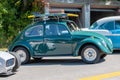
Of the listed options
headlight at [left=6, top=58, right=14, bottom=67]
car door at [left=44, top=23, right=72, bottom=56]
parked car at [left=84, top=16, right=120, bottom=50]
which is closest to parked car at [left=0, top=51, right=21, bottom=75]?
headlight at [left=6, top=58, right=14, bottom=67]

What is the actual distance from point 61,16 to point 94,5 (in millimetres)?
12665

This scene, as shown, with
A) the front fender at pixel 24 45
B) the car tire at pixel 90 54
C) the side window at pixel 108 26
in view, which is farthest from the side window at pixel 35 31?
the side window at pixel 108 26

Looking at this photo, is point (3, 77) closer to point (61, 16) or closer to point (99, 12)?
point (61, 16)

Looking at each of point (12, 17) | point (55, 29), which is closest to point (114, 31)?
point (55, 29)

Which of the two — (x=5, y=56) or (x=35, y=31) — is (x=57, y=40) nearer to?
(x=35, y=31)

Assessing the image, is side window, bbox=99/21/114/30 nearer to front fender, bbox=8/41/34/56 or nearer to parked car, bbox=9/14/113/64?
parked car, bbox=9/14/113/64

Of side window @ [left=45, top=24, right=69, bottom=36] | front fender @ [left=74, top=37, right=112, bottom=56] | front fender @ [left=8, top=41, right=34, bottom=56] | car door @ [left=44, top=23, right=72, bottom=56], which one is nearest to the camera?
front fender @ [left=74, top=37, right=112, bottom=56]

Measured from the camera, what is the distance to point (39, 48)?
44.4 feet

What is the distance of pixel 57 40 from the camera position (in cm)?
1338

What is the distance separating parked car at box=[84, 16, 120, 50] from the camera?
16.0 metres

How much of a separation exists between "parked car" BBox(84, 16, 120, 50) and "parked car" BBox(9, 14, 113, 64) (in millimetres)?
2265

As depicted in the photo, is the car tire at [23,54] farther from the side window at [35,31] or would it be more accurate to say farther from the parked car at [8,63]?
the parked car at [8,63]

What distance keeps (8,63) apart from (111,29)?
23.1ft

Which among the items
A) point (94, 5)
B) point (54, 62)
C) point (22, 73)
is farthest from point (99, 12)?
point (22, 73)
